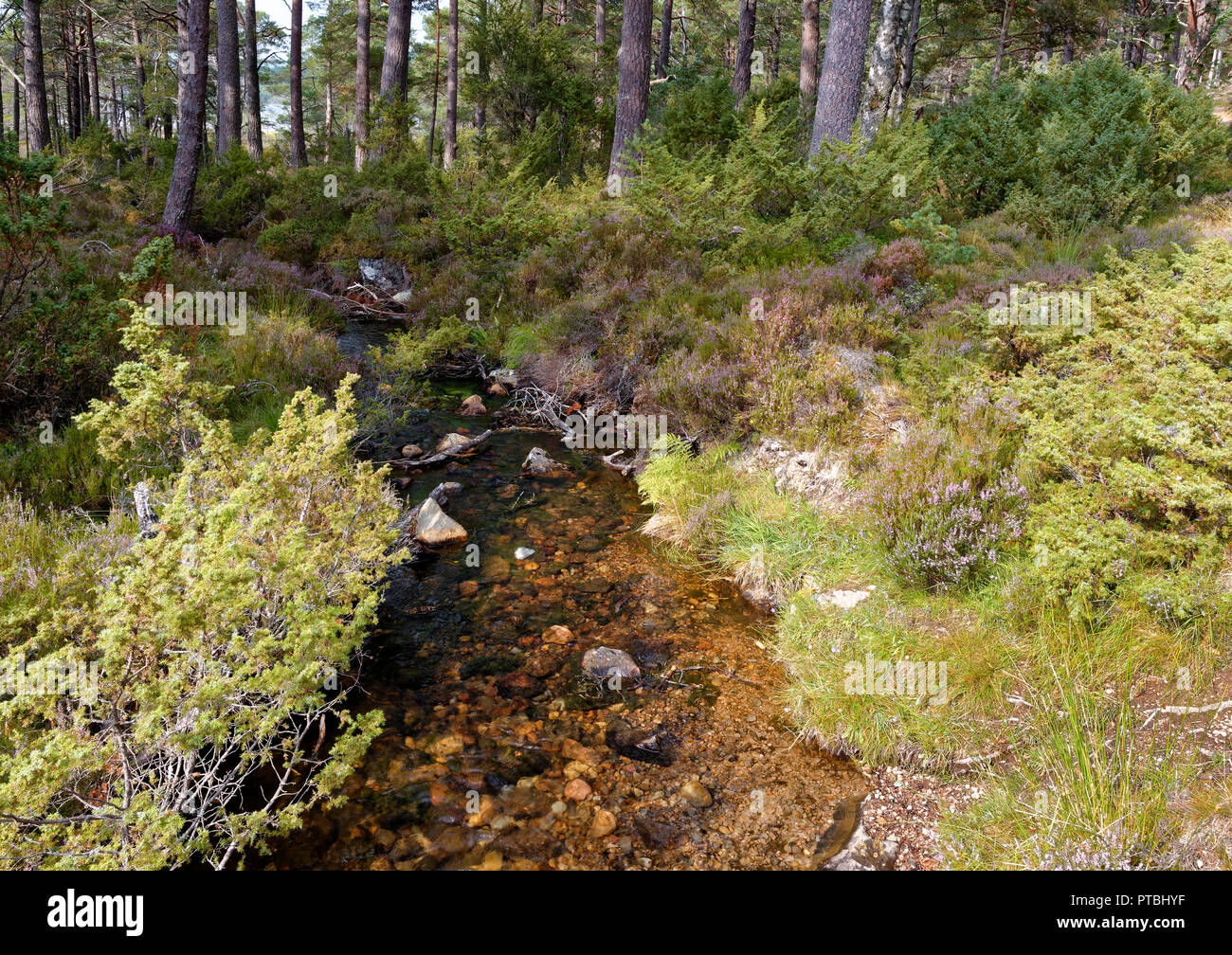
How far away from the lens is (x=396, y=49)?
67.5ft

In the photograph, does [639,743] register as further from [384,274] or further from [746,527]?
[384,274]

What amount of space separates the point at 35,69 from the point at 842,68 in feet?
71.8

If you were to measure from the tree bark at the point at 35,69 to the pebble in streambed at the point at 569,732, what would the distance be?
1835 centimetres

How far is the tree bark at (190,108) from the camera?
40.4 ft

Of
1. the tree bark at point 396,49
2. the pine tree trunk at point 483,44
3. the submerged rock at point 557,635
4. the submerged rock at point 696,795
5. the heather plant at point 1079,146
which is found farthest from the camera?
the pine tree trunk at point 483,44

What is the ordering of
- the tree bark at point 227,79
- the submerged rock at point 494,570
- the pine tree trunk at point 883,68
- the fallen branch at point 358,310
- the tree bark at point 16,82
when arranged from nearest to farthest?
the submerged rock at point 494,570
the tree bark at point 16,82
the fallen branch at point 358,310
the pine tree trunk at point 883,68
the tree bark at point 227,79

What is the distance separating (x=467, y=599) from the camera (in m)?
5.63

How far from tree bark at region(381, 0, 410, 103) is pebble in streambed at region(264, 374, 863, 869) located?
19.0 metres

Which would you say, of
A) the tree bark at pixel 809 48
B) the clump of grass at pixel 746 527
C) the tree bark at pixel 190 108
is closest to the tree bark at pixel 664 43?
the tree bark at pixel 809 48

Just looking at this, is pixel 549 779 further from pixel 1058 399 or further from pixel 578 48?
pixel 578 48

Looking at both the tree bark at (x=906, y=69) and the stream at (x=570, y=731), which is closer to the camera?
the stream at (x=570, y=731)

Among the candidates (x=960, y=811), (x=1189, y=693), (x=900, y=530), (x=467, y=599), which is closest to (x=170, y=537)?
(x=467, y=599)

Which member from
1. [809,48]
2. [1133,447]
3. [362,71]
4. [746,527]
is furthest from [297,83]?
[1133,447]

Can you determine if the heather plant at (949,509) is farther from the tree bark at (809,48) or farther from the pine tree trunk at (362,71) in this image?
the pine tree trunk at (362,71)
